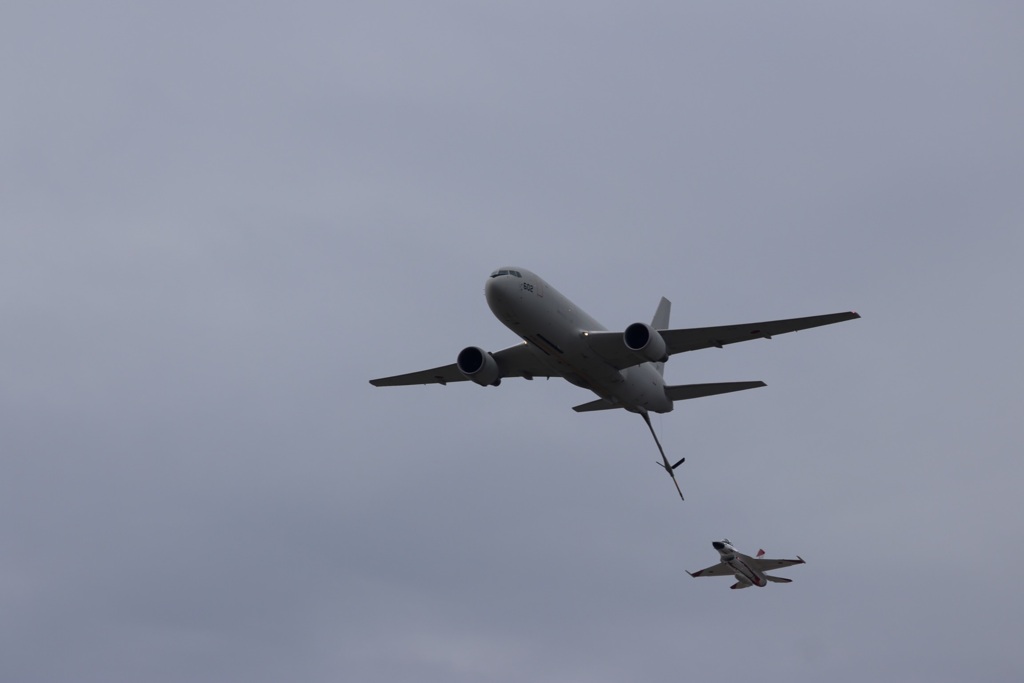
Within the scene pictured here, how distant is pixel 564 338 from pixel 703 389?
8.42 m

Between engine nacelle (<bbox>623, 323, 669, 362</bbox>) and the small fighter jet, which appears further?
the small fighter jet

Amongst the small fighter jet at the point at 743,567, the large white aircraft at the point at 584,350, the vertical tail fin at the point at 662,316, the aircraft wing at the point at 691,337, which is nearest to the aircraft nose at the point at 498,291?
the large white aircraft at the point at 584,350

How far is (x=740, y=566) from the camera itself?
A: 5875 centimetres

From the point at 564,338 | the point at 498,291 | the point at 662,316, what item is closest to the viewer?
the point at 498,291

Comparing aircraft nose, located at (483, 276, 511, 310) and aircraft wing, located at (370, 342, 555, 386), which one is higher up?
aircraft wing, located at (370, 342, 555, 386)

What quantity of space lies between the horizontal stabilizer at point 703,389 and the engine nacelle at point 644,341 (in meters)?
5.59

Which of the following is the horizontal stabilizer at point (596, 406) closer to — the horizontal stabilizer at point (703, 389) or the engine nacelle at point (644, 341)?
the horizontal stabilizer at point (703, 389)

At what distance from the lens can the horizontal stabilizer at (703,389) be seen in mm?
46531

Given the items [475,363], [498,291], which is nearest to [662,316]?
[475,363]

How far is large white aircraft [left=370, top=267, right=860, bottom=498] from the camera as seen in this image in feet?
135

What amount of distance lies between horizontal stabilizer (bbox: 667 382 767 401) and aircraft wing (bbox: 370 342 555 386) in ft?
18.8

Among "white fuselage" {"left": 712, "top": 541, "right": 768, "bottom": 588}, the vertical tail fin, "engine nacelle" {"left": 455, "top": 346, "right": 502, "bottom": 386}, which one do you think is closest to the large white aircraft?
"engine nacelle" {"left": 455, "top": 346, "right": 502, "bottom": 386}

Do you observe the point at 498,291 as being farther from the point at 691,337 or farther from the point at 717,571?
the point at 717,571

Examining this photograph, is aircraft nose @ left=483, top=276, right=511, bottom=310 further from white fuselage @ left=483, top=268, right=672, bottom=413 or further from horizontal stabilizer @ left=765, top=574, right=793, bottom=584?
horizontal stabilizer @ left=765, top=574, right=793, bottom=584
